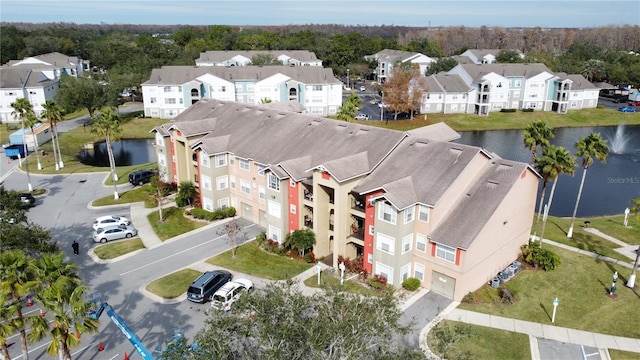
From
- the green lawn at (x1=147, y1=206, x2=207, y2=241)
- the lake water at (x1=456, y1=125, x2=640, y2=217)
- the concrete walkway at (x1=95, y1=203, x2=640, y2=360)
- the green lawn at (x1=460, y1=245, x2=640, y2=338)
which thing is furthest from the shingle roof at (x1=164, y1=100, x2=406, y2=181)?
the lake water at (x1=456, y1=125, x2=640, y2=217)

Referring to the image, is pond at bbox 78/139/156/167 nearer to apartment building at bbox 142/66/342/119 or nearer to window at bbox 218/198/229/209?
apartment building at bbox 142/66/342/119

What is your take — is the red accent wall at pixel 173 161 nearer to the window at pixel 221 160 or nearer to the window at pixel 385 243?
the window at pixel 221 160

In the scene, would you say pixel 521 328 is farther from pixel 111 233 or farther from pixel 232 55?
pixel 232 55

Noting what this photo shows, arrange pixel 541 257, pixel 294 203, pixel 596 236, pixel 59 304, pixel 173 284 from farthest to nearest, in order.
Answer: pixel 596 236
pixel 294 203
pixel 541 257
pixel 173 284
pixel 59 304

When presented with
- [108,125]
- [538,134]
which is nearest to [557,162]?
[538,134]

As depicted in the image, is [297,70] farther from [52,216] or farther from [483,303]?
[483,303]
